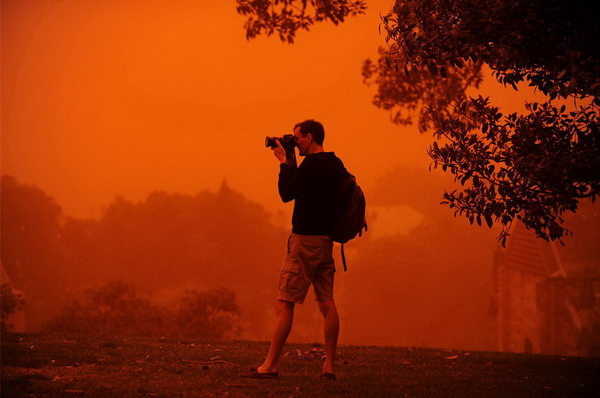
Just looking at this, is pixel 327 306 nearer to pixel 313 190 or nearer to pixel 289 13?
pixel 313 190

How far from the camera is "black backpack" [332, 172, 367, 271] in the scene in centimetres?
733

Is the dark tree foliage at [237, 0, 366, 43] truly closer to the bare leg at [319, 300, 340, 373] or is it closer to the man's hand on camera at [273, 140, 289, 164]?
the man's hand on camera at [273, 140, 289, 164]

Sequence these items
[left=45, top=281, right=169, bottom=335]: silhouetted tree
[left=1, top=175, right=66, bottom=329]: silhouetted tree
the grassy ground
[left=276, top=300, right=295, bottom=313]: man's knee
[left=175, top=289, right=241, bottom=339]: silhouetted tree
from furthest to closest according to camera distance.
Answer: [left=1, top=175, right=66, bottom=329]: silhouetted tree < [left=45, top=281, right=169, bottom=335]: silhouetted tree < [left=175, top=289, right=241, bottom=339]: silhouetted tree < [left=276, top=300, right=295, bottom=313]: man's knee < the grassy ground

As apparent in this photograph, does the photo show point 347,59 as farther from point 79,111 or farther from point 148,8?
point 79,111

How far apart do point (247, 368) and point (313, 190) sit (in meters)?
2.48

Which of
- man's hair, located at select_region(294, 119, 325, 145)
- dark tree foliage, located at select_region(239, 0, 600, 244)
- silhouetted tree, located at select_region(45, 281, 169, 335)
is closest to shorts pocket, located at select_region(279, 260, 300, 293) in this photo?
man's hair, located at select_region(294, 119, 325, 145)

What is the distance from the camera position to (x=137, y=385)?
7004 millimetres

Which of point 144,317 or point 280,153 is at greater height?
point 280,153

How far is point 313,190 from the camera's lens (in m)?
7.17

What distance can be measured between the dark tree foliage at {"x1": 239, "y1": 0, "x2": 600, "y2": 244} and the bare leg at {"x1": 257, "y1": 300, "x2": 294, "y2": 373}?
2.41 metres

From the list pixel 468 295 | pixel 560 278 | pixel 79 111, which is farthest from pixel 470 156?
pixel 79 111

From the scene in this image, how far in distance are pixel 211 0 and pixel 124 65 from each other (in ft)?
62.1

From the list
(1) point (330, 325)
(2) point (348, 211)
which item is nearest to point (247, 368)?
(1) point (330, 325)

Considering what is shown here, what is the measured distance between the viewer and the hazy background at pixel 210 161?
54875 millimetres
